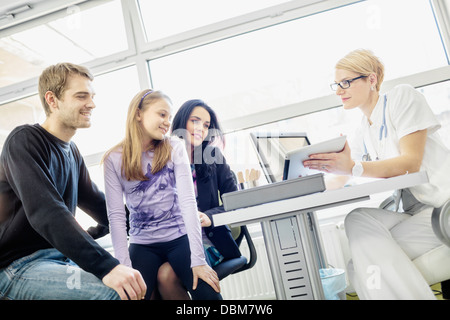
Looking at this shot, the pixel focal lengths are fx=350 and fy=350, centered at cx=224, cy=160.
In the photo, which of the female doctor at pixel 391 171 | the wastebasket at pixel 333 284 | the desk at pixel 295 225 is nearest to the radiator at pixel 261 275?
the wastebasket at pixel 333 284

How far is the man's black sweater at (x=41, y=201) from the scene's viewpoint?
96cm

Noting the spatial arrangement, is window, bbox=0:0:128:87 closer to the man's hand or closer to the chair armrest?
the man's hand

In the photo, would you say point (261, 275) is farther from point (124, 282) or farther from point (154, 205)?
point (124, 282)

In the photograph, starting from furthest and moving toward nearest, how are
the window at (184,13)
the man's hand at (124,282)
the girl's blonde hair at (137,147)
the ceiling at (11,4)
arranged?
the ceiling at (11,4) < the window at (184,13) < the girl's blonde hair at (137,147) < the man's hand at (124,282)

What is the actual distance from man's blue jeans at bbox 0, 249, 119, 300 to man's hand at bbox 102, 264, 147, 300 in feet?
0.13

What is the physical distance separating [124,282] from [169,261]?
37cm

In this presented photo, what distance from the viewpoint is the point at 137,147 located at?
1422 mm

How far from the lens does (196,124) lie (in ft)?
6.10

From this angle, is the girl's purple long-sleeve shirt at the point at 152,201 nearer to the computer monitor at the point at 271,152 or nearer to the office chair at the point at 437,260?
the computer monitor at the point at 271,152

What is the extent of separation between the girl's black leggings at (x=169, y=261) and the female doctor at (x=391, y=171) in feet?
1.64

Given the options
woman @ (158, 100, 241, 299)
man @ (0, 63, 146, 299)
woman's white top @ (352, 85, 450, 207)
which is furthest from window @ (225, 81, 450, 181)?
man @ (0, 63, 146, 299)

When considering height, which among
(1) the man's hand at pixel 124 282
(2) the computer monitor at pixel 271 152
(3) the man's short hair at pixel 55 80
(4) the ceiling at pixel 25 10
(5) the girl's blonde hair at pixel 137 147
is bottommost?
(1) the man's hand at pixel 124 282

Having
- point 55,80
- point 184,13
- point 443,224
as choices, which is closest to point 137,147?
point 55,80
